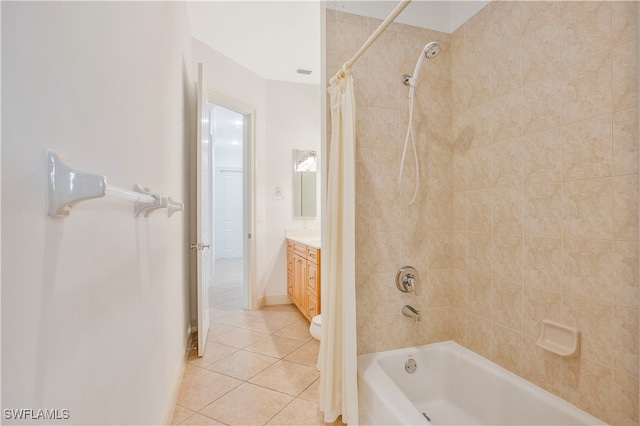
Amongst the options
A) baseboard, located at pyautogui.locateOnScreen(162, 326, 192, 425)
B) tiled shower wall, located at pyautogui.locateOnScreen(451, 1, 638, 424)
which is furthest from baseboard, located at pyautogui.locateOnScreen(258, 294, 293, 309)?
tiled shower wall, located at pyautogui.locateOnScreen(451, 1, 638, 424)

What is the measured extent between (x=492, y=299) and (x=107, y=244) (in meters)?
1.88

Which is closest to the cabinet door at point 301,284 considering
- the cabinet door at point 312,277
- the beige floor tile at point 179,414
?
the cabinet door at point 312,277

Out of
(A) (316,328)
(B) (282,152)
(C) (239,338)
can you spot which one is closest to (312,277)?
(A) (316,328)

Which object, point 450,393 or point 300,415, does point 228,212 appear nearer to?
point 300,415

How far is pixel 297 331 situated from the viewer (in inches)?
117

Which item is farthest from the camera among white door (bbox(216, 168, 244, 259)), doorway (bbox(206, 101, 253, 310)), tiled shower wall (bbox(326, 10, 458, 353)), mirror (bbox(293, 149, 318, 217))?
white door (bbox(216, 168, 244, 259))

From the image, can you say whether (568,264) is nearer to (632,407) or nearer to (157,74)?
(632,407)

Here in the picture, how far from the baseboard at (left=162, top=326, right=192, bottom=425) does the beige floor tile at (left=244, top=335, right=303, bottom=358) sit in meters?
0.51

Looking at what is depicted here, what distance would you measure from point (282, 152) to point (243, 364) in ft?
8.18

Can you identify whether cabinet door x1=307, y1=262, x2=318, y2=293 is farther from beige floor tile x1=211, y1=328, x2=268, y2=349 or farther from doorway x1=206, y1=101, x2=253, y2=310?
doorway x1=206, y1=101, x2=253, y2=310

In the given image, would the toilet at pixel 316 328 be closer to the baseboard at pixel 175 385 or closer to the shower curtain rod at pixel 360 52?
the baseboard at pixel 175 385

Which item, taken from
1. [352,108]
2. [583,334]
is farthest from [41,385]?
[583,334]

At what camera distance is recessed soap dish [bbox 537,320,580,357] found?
1.28m

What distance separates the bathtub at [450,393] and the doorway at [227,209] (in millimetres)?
2413
